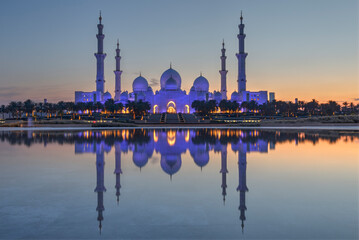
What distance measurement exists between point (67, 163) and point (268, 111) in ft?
201

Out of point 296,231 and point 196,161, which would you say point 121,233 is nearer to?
point 296,231

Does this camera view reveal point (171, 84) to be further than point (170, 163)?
Yes

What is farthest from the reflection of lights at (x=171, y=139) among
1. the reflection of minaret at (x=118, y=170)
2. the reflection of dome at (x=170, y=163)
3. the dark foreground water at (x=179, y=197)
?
the dark foreground water at (x=179, y=197)

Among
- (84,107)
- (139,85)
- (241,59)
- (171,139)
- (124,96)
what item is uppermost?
(241,59)

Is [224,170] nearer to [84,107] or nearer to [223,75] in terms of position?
[84,107]

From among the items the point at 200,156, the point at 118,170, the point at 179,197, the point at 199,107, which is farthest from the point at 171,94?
the point at 179,197

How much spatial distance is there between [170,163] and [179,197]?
421 centimetres

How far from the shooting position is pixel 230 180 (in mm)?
8641

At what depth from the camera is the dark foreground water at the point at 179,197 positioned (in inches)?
202

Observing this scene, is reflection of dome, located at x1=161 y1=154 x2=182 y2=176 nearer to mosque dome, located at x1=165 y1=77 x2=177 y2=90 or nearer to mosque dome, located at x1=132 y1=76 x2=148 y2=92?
mosque dome, located at x1=165 y1=77 x2=177 y2=90

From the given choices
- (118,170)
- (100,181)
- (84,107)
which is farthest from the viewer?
(84,107)

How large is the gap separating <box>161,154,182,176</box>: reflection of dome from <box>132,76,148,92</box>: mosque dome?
71943 mm

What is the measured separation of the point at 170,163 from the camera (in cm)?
1117

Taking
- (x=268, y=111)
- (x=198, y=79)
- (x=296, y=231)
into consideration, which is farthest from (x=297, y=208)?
(x=198, y=79)
